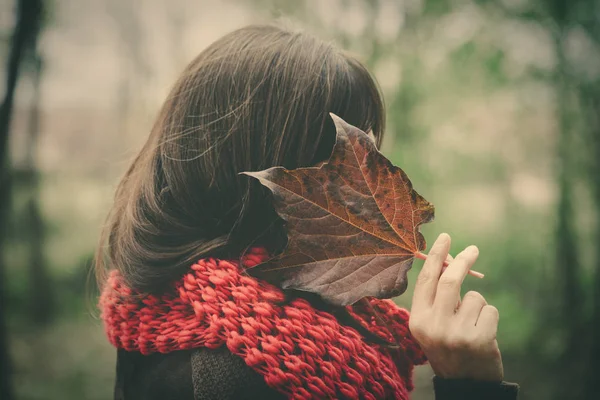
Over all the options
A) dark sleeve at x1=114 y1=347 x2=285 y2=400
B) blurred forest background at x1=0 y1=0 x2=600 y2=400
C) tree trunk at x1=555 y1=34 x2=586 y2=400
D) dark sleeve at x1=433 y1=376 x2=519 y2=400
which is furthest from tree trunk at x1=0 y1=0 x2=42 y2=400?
tree trunk at x1=555 y1=34 x2=586 y2=400

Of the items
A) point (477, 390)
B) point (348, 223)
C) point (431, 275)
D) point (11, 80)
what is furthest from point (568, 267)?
point (11, 80)

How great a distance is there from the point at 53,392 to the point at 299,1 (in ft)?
17.2

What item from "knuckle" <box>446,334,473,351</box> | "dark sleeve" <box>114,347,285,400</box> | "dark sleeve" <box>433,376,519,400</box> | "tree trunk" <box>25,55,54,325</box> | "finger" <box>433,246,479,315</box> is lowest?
"tree trunk" <box>25,55,54,325</box>

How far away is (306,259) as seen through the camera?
0.91m

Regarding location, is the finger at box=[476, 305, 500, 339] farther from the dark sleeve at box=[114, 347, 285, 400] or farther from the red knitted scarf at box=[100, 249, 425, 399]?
the dark sleeve at box=[114, 347, 285, 400]

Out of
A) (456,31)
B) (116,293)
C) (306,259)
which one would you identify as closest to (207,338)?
(306,259)

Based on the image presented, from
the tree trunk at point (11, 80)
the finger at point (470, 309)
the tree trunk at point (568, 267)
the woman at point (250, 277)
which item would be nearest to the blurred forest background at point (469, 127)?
the tree trunk at point (568, 267)

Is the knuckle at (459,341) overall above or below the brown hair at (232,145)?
below

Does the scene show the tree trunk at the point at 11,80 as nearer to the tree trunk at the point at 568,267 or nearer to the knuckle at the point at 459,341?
the knuckle at the point at 459,341

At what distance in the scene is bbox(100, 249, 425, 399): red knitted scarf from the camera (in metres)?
0.95

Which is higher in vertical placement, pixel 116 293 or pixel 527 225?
pixel 116 293

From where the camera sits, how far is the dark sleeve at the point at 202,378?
3.10 ft

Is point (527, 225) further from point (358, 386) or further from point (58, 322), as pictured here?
point (58, 322)

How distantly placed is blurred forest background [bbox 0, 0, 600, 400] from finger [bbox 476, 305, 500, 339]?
387 centimetres
